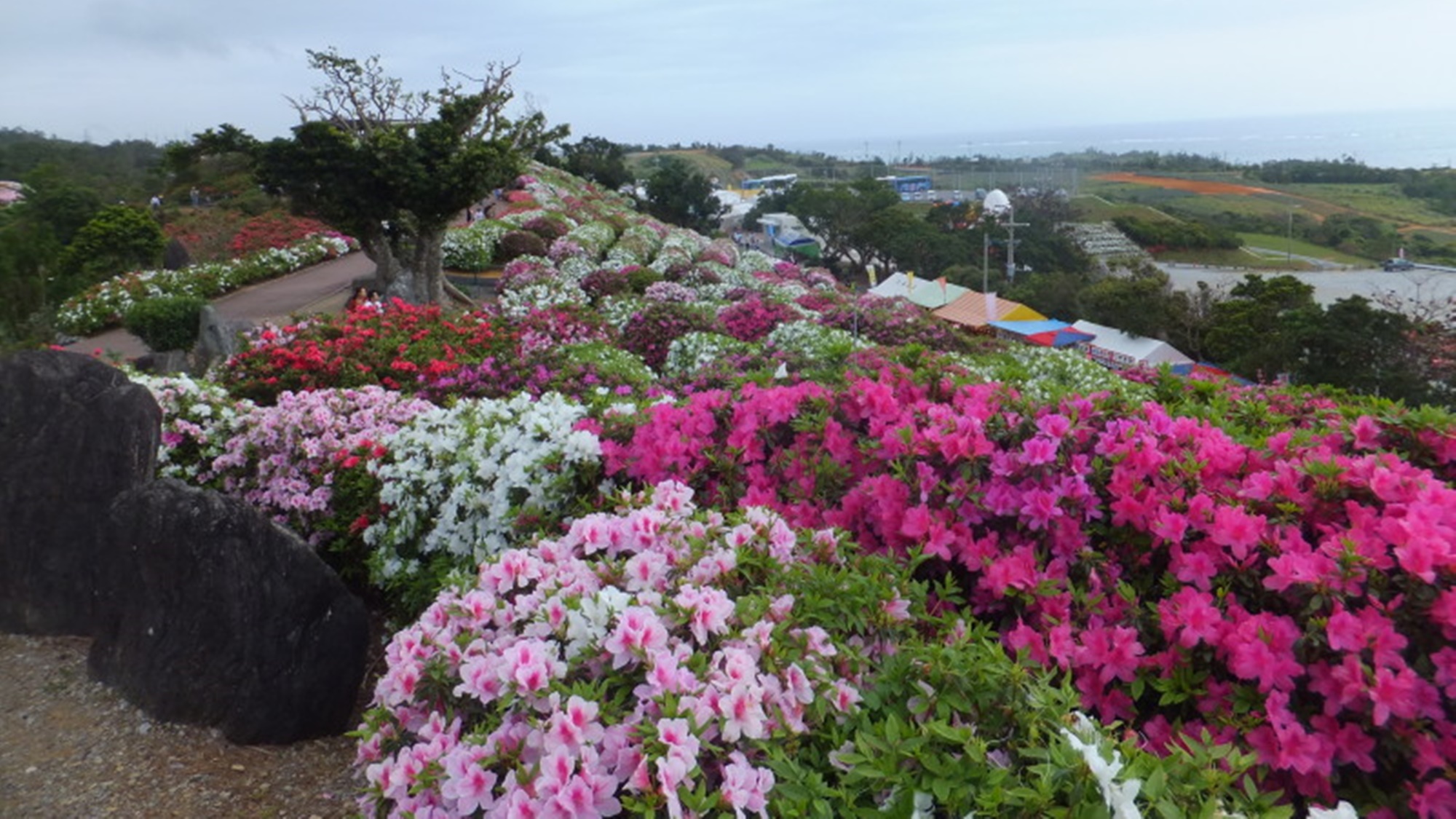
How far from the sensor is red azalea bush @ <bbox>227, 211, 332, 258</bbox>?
2064cm

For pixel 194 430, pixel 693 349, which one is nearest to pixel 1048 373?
pixel 693 349

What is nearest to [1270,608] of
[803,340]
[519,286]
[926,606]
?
[926,606]

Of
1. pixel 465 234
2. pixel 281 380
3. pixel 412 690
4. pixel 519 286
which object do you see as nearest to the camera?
pixel 412 690

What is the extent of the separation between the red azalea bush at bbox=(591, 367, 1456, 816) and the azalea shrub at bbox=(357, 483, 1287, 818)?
0.20 m

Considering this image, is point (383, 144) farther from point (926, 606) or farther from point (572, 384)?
point (926, 606)

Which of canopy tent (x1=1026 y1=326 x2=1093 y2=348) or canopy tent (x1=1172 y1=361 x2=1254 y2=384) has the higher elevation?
canopy tent (x1=1172 y1=361 x2=1254 y2=384)

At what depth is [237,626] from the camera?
10.1 ft

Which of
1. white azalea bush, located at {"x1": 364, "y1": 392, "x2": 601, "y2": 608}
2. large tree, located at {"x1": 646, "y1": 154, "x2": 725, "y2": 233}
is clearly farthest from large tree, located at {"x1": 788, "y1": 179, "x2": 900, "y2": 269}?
white azalea bush, located at {"x1": 364, "y1": 392, "x2": 601, "y2": 608}

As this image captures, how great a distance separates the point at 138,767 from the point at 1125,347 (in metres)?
19.7

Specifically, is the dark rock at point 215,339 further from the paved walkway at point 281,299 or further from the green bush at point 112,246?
the green bush at point 112,246

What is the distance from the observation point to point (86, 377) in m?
4.07

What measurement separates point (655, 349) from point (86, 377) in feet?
16.3

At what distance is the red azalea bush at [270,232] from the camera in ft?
67.7

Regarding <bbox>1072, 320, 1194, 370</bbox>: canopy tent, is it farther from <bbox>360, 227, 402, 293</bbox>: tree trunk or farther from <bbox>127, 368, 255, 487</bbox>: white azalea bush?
<bbox>127, 368, 255, 487</bbox>: white azalea bush
